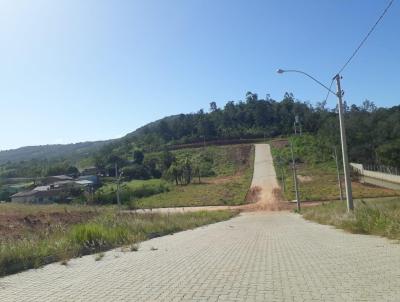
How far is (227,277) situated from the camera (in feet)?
30.3

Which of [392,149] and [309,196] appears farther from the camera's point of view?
[392,149]

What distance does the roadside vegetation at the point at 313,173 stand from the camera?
73.2m

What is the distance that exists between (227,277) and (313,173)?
92566mm

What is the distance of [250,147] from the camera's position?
5743 inches

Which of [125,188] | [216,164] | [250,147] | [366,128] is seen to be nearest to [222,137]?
[250,147]

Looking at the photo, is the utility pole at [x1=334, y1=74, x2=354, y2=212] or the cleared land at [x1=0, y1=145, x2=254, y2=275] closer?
the cleared land at [x1=0, y1=145, x2=254, y2=275]

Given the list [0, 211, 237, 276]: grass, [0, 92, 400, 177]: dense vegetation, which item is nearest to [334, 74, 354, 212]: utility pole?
[0, 211, 237, 276]: grass

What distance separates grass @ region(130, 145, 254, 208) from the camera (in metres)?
79.1

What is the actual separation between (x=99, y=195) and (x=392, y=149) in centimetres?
5252

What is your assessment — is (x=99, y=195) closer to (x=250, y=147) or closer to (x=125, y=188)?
(x=125, y=188)

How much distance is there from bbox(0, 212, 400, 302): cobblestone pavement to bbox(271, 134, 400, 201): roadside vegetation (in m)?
57.9

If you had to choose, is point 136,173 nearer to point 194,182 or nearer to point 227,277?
point 194,182

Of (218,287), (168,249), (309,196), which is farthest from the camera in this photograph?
(309,196)

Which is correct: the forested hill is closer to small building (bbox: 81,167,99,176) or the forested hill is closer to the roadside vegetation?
the roadside vegetation
